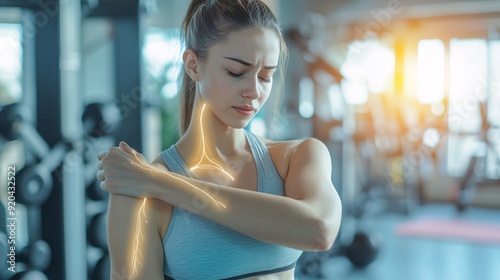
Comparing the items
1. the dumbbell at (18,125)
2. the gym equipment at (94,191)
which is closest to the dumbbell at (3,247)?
the dumbbell at (18,125)

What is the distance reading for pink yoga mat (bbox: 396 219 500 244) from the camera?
352cm

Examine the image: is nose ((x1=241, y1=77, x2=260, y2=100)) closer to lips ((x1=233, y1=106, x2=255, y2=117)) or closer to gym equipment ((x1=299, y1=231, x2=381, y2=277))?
lips ((x1=233, y1=106, x2=255, y2=117))

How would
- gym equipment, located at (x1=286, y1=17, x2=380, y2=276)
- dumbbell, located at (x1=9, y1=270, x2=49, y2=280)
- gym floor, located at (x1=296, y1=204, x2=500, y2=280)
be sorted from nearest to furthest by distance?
1. dumbbell, located at (x1=9, y1=270, x2=49, y2=280)
2. gym floor, located at (x1=296, y1=204, x2=500, y2=280)
3. gym equipment, located at (x1=286, y1=17, x2=380, y2=276)

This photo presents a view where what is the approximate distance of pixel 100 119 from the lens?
5.21ft

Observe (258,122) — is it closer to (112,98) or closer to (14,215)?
(112,98)

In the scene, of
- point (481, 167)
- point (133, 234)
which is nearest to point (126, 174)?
point (133, 234)

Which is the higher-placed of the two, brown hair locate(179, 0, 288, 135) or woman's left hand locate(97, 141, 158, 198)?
brown hair locate(179, 0, 288, 135)

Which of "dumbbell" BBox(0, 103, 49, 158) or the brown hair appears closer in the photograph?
the brown hair

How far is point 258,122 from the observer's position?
223cm

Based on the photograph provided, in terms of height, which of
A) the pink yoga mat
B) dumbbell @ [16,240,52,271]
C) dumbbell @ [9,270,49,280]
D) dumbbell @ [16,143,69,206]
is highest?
dumbbell @ [16,143,69,206]

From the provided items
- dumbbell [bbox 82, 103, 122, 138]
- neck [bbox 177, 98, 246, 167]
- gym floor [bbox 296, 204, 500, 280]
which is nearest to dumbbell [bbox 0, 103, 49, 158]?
dumbbell [bbox 82, 103, 122, 138]

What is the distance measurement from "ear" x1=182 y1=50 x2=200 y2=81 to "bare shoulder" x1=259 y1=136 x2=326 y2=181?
0.47 ft

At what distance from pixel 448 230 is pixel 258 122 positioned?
2.10 metres

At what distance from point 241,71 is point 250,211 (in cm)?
16
